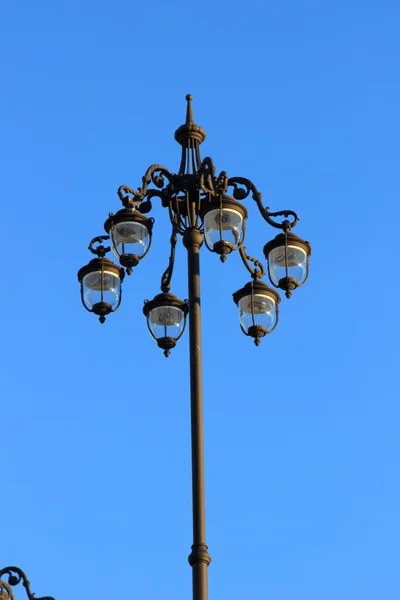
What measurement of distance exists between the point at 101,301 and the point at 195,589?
3.45m

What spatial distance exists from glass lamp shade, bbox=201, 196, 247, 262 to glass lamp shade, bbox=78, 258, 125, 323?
3.98 feet

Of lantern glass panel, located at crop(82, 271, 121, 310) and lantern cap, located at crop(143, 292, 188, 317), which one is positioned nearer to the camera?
lantern glass panel, located at crop(82, 271, 121, 310)

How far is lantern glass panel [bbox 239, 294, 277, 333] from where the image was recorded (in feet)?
52.2

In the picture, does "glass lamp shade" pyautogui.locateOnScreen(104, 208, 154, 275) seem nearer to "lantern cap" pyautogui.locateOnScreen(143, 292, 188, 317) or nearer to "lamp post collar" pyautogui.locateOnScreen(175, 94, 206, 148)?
"lantern cap" pyautogui.locateOnScreen(143, 292, 188, 317)

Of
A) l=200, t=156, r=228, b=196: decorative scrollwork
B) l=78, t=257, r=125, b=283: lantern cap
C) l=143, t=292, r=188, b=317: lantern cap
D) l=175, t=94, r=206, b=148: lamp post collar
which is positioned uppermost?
l=175, t=94, r=206, b=148: lamp post collar

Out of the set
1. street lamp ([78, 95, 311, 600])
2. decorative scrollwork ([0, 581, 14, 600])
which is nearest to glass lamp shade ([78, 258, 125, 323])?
street lamp ([78, 95, 311, 600])

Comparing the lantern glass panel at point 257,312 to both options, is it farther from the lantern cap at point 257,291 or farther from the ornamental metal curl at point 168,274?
the ornamental metal curl at point 168,274

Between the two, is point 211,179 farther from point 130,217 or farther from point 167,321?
point 167,321

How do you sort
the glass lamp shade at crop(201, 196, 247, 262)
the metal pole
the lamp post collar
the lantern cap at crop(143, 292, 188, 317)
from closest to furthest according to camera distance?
the metal pole < the glass lamp shade at crop(201, 196, 247, 262) < the lantern cap at crop(143, 292, 188, 317) < the lamp post collar

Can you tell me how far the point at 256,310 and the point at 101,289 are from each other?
156 cm

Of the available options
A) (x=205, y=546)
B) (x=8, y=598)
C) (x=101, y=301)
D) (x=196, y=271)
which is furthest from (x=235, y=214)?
(x=8, y=598)

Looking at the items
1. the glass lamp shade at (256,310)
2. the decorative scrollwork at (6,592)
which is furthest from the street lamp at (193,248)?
the decorative scrollwork at (6,592)

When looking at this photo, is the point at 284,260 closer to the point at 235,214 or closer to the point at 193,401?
the point at 235,214

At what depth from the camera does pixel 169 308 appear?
1631 cm
